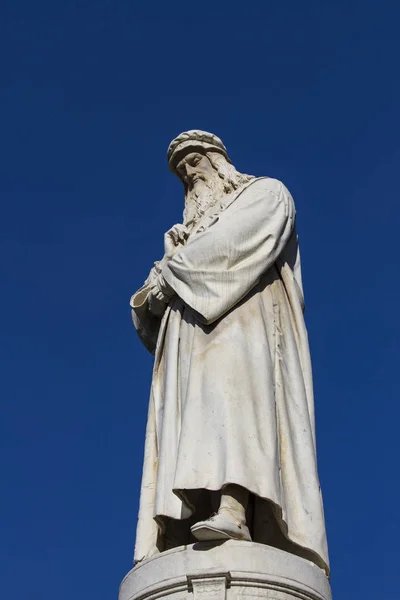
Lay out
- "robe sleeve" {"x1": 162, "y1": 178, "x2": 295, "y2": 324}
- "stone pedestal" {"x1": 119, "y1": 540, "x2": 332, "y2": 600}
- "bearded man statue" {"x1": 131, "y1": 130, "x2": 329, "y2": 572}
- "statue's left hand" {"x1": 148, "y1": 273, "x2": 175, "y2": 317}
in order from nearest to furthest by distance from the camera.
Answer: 1. "stone pedestal" {"x1": 119, "y1": 540, "x2": 332, "y2": 600}
2. "bearded man statue" {"x1": 131, "y1": 130, "x2": 329, "y2": 572}
3. "robe sleeve" {"x1": 162, "y1": 178, "x2": 295, "y2": 324}
4. "statue's left hand" {"x1": 148, "y1": 273, "x2": 175, "y2": 317}

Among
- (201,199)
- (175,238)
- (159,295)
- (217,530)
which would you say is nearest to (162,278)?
(159,295)

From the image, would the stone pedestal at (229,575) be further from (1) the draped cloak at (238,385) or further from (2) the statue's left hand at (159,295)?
(2) the statue's left hand at (159,295)

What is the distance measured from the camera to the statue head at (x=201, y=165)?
9.55 metres

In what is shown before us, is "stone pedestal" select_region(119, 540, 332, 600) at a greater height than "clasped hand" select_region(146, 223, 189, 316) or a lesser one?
lesser

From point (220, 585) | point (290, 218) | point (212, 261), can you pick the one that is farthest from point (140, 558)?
point (290, 218)

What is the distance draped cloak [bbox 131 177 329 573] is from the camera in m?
7.35

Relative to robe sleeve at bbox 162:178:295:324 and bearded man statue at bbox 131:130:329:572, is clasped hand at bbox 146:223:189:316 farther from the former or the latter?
robe sleeve at bbox 162:178:295:324

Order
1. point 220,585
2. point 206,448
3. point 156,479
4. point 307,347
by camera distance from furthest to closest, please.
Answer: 1. point 307,347
2. point 156,479
3. point 206,448
4. point 220,585

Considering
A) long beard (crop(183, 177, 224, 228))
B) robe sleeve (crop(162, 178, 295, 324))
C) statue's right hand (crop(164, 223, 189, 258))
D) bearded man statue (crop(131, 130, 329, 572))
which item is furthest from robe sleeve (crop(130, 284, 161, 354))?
long beard (crop(183, 177, 224, 228))

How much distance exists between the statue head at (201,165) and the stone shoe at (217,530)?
3.51 metres

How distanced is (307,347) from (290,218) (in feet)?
4.01

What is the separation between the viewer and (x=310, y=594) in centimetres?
700

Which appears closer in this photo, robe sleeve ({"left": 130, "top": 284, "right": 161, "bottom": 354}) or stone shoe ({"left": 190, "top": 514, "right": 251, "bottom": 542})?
stone shoe ({"left": 190, "top": 514, "right": 251, "bottom": 542})

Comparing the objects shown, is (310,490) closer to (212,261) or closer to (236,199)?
(212,261)
